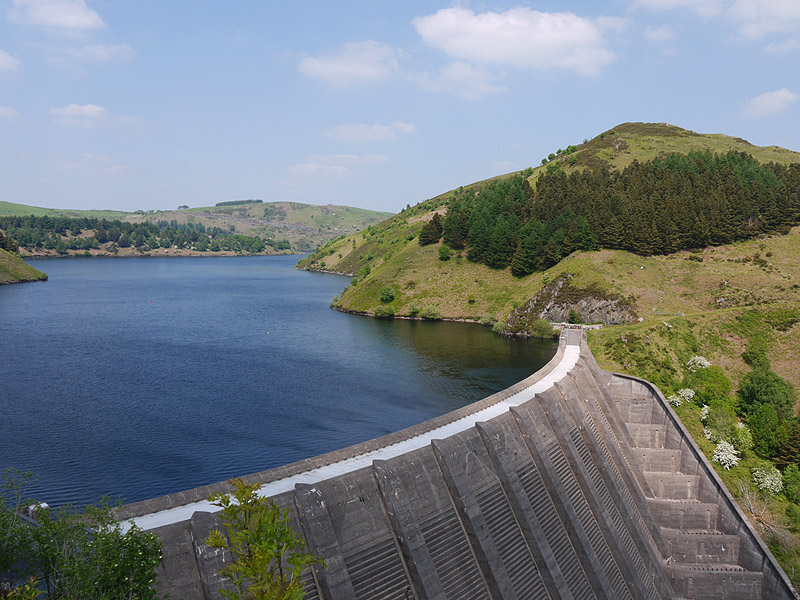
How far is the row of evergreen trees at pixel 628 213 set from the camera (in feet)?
396

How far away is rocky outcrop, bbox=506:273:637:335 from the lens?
105438 mm

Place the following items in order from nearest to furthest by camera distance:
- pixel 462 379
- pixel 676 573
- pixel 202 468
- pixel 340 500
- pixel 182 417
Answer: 1. pixel 340 500
2. pixel 676 573
3. pixel 202 468
4. pixel 182 417
5. pixel 462 379

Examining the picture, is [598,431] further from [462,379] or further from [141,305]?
[141,305]

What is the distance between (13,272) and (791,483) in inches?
8745

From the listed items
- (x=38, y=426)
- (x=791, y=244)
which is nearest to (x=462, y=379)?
(x=38, y=426)

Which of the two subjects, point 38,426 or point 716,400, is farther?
point 716,400

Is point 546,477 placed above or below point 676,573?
above

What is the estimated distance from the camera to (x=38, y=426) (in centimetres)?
5603

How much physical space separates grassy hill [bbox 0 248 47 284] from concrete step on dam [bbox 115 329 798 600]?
196347mm

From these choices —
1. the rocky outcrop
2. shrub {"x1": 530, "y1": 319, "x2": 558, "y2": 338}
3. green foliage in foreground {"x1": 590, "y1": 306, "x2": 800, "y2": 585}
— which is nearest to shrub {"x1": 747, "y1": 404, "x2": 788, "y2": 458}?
green foliage in foreground {"x1": 590, "y1": 306, "x2": 800, "y2": 585}

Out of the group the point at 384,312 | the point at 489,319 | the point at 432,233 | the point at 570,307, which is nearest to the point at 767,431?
the point at 570,307

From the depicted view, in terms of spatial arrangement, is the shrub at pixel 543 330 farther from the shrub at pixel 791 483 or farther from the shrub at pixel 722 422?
the shrub at pixel 791 483

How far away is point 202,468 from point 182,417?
46.0ft

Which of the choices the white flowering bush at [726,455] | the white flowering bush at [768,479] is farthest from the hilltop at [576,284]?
the white flowering bush at [768,479]
